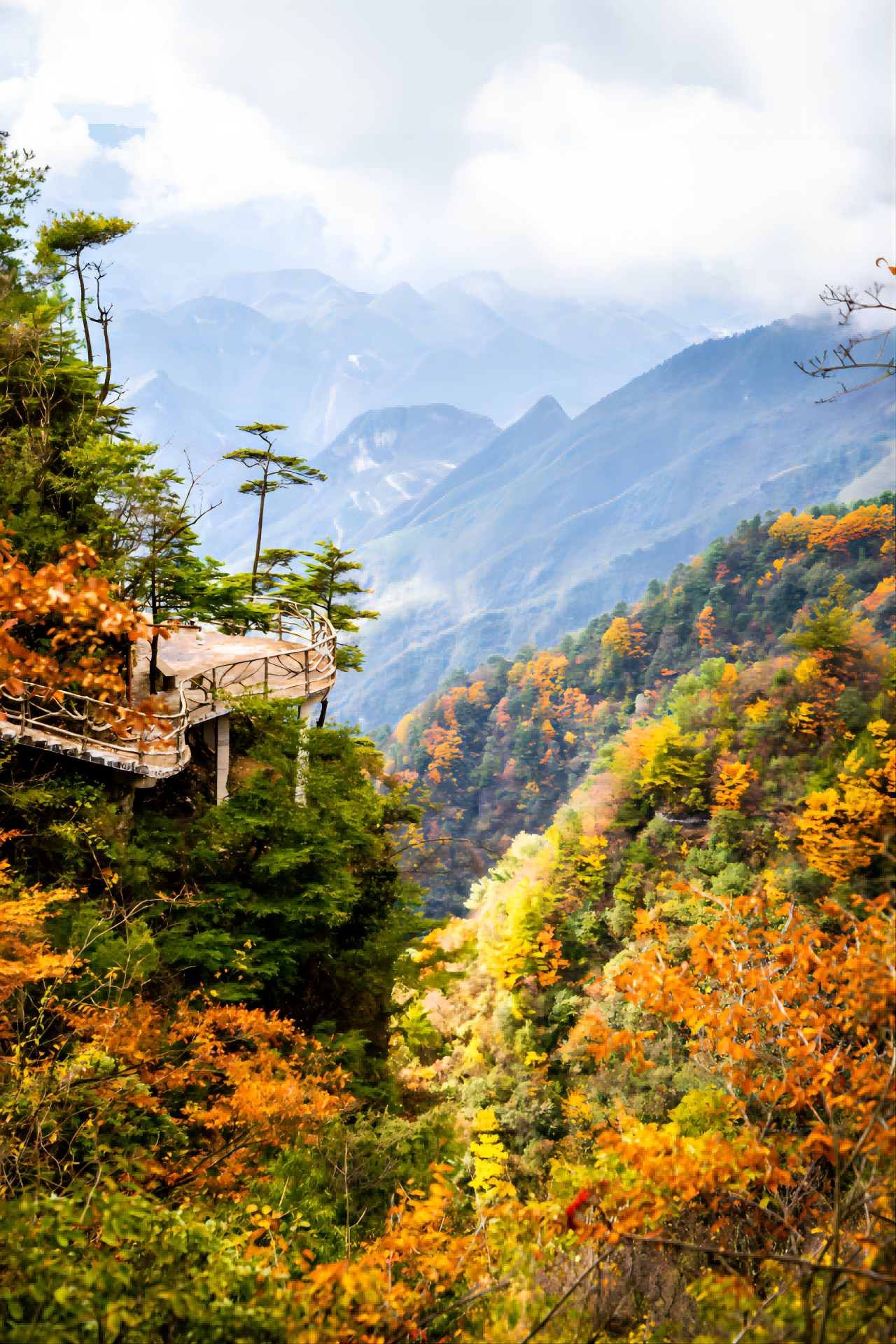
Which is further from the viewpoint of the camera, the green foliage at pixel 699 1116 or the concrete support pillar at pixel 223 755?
the green foliage at pixel 699 1116

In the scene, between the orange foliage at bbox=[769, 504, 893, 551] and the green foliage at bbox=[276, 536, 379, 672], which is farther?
the orange foliage at bbox=[769, 504, 893, 551]

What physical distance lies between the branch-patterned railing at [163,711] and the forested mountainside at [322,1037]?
0.25 meters

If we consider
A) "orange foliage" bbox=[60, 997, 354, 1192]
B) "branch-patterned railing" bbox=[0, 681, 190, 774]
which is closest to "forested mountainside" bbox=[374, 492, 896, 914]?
"branch-patterned railing" bbox=[0, 681, 190, 774]

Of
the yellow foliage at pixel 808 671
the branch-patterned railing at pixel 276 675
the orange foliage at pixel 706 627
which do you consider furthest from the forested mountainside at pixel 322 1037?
the orange foliage at pixel 706 627

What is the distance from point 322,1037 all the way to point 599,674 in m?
75.4

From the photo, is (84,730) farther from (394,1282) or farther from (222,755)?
(394,1282)

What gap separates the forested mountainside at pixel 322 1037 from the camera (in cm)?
461

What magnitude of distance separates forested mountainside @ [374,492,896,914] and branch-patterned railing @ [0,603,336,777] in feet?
162

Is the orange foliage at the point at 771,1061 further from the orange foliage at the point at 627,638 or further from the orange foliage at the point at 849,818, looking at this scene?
the orange foliage at the point at 627,638

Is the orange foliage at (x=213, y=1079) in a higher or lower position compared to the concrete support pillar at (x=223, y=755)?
lower

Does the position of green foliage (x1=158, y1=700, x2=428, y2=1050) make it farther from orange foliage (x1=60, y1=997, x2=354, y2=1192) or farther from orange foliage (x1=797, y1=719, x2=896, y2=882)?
orange foliage (x1=797, y1=719, x2=896, y2=882)

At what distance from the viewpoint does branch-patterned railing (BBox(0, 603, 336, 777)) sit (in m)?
12.0

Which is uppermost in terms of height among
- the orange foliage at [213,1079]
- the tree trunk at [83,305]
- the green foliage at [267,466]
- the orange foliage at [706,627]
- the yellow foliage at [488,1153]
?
the tree trunk at [83,305]

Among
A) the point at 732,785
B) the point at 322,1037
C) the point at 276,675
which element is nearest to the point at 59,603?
the point at 322,1037
